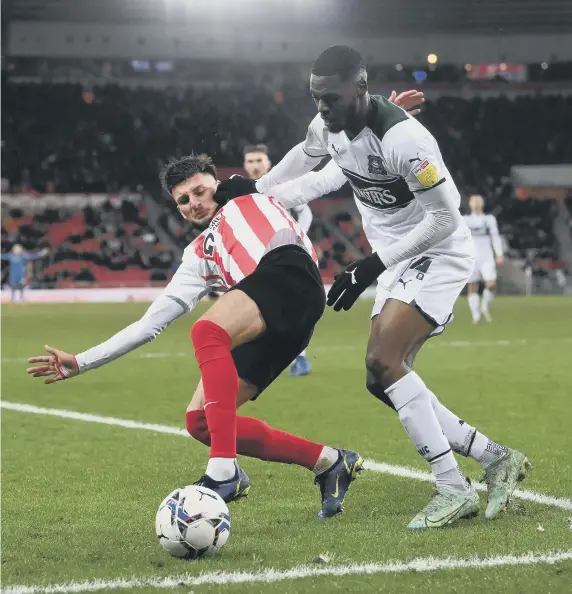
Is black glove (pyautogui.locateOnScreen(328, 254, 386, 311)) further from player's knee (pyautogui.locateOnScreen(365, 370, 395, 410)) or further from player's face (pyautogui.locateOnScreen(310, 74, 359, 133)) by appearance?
player's face (pyautogui.locateOnScreen(310, 74, 359, 133))

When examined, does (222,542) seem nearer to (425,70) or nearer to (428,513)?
(428,513)

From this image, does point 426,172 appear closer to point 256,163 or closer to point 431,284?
point 431,284

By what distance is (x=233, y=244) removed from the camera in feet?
15.7

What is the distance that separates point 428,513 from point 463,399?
15.5 ft

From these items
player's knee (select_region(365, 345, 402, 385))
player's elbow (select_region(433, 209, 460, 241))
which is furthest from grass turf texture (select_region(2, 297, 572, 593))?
player's elbow (select_region(433, 209, 460, 241))

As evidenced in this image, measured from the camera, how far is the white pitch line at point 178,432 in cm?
508

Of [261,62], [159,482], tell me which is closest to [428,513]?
[159,482]

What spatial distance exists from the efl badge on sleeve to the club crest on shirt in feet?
0.94

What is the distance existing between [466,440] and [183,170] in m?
1.81

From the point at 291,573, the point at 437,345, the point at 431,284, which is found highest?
the point at 431,284

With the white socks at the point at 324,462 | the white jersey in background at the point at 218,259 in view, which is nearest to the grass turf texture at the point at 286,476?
the white socks at the point at 324,462

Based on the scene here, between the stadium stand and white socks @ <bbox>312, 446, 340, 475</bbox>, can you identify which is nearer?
white socks @ <bbox>312, 446, 340, 475</bbox>

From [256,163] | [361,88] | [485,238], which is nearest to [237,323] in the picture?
[361,88]

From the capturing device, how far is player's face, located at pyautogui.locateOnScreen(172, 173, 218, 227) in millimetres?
4984
